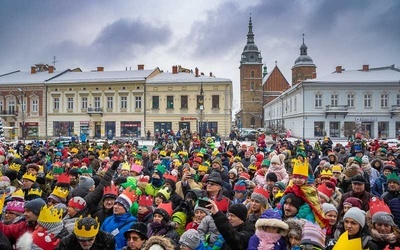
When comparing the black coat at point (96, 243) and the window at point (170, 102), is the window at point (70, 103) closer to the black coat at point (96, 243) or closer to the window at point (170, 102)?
the window at point (170, 102)

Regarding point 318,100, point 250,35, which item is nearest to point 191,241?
point 318,100

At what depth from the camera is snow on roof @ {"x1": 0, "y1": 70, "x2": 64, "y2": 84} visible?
176ft

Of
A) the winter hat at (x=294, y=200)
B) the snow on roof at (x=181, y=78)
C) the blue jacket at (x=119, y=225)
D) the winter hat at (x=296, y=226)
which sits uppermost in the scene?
the snow on roof at (x=181, y=78)

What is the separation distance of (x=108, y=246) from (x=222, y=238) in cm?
126

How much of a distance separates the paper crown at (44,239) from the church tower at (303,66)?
79655 millimetres

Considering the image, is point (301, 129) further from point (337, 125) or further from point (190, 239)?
point (190, 239)

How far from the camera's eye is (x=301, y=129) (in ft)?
170

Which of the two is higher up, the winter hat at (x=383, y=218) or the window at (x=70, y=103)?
the window at (x=70, y=103)

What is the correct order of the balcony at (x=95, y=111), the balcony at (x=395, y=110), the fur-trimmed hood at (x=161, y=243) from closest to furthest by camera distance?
the fur-trimmed hood at (x=161, y=243) < the balcony at (x=395, y=110) < the balcony at (x=95, y=111)

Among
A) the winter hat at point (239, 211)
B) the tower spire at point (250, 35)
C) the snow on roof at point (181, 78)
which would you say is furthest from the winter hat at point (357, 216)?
the tower spire at point (250, 35)

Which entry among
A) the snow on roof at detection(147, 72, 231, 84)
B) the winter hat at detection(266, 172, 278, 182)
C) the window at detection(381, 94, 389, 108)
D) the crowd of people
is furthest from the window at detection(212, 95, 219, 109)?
the crowd of people

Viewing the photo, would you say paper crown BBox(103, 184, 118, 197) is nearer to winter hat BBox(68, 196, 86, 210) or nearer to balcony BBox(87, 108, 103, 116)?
winter hat BBox(68, 196, 86, 210)

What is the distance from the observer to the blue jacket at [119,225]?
4.72m

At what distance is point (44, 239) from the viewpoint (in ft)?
13.1
